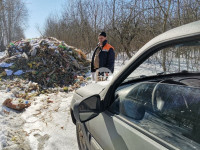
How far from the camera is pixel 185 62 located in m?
1.71

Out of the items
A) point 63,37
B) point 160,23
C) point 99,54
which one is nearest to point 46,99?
point 99,54

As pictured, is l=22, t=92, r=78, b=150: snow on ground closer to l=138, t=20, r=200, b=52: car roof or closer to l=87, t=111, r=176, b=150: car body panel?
l=87, t=111, r=176, b=150: car body panel

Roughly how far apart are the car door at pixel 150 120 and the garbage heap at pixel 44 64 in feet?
22.9

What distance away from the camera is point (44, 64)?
30.6 feet

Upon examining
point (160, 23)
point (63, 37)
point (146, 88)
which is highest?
point (63, 37)

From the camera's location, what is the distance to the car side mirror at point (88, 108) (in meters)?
1.29

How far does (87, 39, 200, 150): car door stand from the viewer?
34.4 inches

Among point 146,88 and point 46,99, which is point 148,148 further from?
point 46,99

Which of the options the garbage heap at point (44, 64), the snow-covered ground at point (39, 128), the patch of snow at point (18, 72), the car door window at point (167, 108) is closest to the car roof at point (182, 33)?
the car door window at point (167, 108)

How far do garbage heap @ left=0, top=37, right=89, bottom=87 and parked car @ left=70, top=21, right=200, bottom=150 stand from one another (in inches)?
273

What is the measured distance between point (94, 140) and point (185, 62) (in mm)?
1239

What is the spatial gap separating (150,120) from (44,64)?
905cm

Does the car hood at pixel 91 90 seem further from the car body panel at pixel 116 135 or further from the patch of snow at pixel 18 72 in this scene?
the patch of snow at pixel 18 72

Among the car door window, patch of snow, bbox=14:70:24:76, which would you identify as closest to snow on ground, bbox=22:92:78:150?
the car door window
